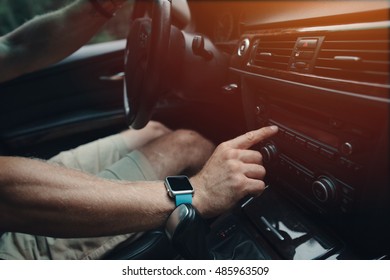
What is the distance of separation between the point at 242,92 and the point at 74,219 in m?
0.52

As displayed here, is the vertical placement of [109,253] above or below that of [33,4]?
below

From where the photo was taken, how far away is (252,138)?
0.83m

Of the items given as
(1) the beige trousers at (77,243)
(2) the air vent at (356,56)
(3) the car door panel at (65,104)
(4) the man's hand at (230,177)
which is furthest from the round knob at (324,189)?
(3) the car door panel at (65,104)

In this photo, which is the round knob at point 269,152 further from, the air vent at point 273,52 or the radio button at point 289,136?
the air vent at point 273,52

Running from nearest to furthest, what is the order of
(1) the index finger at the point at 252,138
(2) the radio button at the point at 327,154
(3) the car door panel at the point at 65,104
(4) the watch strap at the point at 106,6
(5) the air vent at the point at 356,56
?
(5) the air vent at the point at 356,56, (2) the radio button at the point at 327,154, (1) the index finger at the point at 252,138, (4) the watch strap at the point at 106,6, (3) the car door panel at the point at 65,104

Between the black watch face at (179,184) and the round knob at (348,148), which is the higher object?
the round knob at (348,148)

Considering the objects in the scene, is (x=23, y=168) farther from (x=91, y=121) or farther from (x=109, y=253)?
(x=91, y=121)

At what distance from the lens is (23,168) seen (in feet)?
2.36

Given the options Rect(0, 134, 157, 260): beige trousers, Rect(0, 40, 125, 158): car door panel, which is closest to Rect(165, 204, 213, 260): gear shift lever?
Rect(0, 134, 157, 260): beige trousers

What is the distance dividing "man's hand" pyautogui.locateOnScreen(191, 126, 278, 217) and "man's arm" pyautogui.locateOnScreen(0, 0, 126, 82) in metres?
0.62

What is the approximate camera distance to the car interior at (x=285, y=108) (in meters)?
0.61

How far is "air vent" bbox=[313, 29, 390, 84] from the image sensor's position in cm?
55

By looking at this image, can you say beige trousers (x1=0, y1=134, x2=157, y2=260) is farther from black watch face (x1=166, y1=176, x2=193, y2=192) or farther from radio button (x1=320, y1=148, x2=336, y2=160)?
radio button (x1=320, y1=148, x2=336, y2=160)
